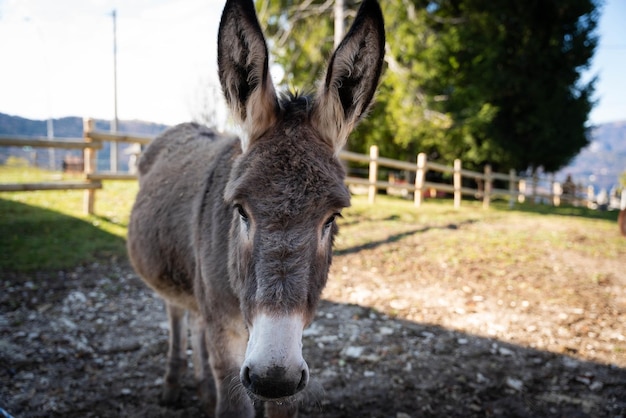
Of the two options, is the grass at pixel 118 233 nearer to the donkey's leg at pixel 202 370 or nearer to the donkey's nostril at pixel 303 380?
the donkey's leg at pixel 202 370

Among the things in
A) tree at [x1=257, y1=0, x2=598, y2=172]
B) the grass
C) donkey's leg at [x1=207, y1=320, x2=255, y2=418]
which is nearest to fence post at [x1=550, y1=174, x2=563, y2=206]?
tree at [x1=257, y1=0, x2=598, y2=172]

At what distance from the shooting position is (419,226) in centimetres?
943

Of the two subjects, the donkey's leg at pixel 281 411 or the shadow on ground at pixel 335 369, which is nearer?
the donkey's leg at pixel 281 411

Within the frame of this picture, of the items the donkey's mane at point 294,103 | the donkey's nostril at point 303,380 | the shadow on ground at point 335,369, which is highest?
the donkey's mane at point 294,103

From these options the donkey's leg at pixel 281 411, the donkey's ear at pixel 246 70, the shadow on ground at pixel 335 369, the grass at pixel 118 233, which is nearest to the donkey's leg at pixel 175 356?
the shadow on ground at pixel 335 369

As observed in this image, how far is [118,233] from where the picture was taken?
286 inches

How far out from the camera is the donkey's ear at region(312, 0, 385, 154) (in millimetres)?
1881

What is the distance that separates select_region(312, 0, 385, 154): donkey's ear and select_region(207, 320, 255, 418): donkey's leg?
1302mm

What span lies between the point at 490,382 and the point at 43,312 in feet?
16.1

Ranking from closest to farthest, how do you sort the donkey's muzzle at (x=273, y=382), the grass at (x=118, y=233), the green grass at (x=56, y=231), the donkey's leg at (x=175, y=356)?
the donkey's muzzle at (x=273, y=382) < the donkey's leg at (x=175, y=356) < the green grass at (x=56, y=231) < the grass at (x=118, y=233)

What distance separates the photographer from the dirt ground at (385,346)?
3066mm

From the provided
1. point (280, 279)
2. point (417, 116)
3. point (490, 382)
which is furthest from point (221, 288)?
point (417, 116)

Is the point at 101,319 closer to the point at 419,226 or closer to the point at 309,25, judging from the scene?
the point at 419,226

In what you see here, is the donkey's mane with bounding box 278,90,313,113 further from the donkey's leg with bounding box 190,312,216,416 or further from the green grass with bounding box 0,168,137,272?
the green grass with bounding box 0,168,137,272
